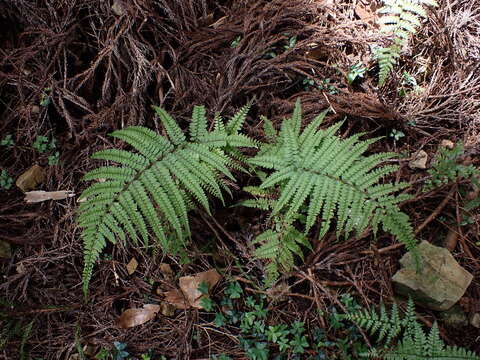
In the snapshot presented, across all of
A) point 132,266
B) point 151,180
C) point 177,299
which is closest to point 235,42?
point 151,180

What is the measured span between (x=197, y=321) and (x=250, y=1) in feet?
8.80

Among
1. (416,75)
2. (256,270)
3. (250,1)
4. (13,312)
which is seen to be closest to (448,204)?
(416,75)

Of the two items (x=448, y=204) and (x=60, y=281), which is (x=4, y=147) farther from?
(x=448, y=204)

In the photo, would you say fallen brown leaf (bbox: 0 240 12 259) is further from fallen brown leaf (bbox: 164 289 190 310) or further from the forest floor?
fallen brown leaf (bbox: 164 289 190 310)

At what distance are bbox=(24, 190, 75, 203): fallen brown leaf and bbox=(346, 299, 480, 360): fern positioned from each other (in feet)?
7.93

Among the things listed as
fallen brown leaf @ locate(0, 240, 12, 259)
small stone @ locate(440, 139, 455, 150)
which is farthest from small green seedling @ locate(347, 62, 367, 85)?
fallen brown leaf @ locate(0, 240, 12, 259)

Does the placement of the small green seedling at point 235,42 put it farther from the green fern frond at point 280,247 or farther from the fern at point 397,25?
the green fern frond at point 280,247

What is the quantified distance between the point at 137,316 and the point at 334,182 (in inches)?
73.2

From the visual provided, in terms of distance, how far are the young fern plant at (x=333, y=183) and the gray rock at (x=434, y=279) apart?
1.69ft

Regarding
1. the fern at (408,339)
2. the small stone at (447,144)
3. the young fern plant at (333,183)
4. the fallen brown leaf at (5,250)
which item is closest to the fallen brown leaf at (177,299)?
the young fern plant at (333,183)

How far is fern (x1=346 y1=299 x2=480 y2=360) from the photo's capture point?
2.39m

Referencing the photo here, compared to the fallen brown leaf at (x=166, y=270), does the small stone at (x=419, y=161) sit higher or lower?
higher

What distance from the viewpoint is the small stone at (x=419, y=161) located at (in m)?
2.90

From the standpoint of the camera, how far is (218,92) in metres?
3.10
